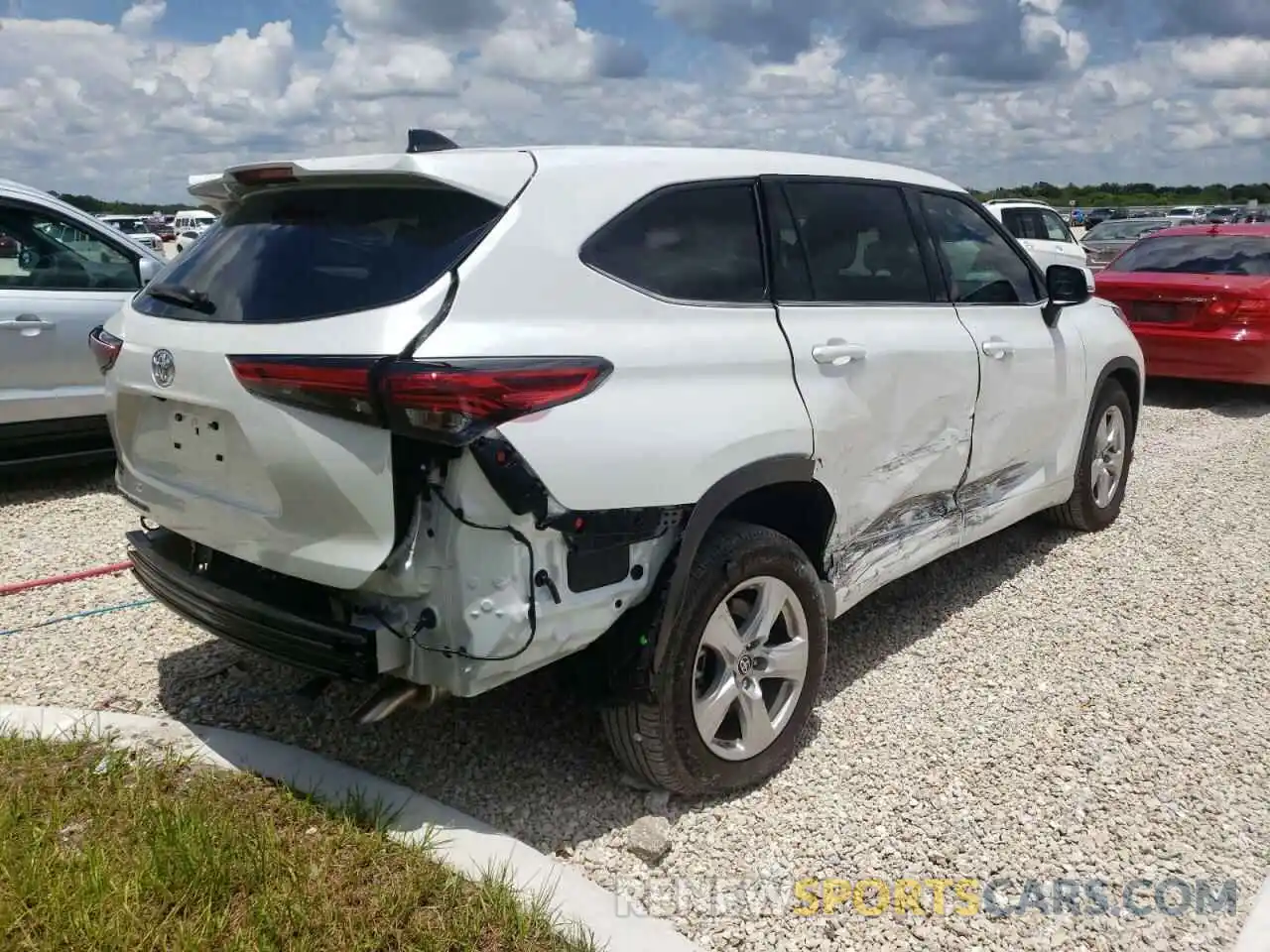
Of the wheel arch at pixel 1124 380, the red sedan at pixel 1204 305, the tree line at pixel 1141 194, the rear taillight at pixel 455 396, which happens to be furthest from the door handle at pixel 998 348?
the tree line at pixel 1141 194

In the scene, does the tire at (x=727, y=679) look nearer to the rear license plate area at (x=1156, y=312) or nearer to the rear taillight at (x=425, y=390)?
the rear taillight at (x=425, y=390)

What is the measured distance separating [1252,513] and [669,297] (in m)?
4.86

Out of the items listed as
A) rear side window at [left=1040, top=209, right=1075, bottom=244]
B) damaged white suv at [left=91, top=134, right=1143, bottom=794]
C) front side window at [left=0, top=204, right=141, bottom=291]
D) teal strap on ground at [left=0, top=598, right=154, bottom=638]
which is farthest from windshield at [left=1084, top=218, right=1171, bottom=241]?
teal strap on ground at [left=0, top=598, right=154, bottom=638]

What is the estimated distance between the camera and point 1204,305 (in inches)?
360

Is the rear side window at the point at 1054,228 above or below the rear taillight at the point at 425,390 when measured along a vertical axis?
below

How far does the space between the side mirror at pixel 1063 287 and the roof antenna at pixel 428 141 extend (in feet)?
9.47

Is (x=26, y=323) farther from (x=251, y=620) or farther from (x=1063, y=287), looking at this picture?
(x=1063, y=287)

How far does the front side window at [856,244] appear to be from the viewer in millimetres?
3594

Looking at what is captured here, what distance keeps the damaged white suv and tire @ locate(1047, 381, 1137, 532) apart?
202 cm

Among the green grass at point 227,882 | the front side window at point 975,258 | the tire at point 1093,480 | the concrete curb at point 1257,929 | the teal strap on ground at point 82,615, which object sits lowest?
the teal strap on ground at point 82,615

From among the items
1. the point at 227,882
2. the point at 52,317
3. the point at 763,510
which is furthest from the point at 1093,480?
the point at 52,317

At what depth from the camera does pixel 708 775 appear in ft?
10.4

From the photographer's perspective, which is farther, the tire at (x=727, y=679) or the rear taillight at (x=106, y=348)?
the rear taillight at (x=106, y=348)

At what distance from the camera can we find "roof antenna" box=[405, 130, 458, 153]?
10.9 feet
